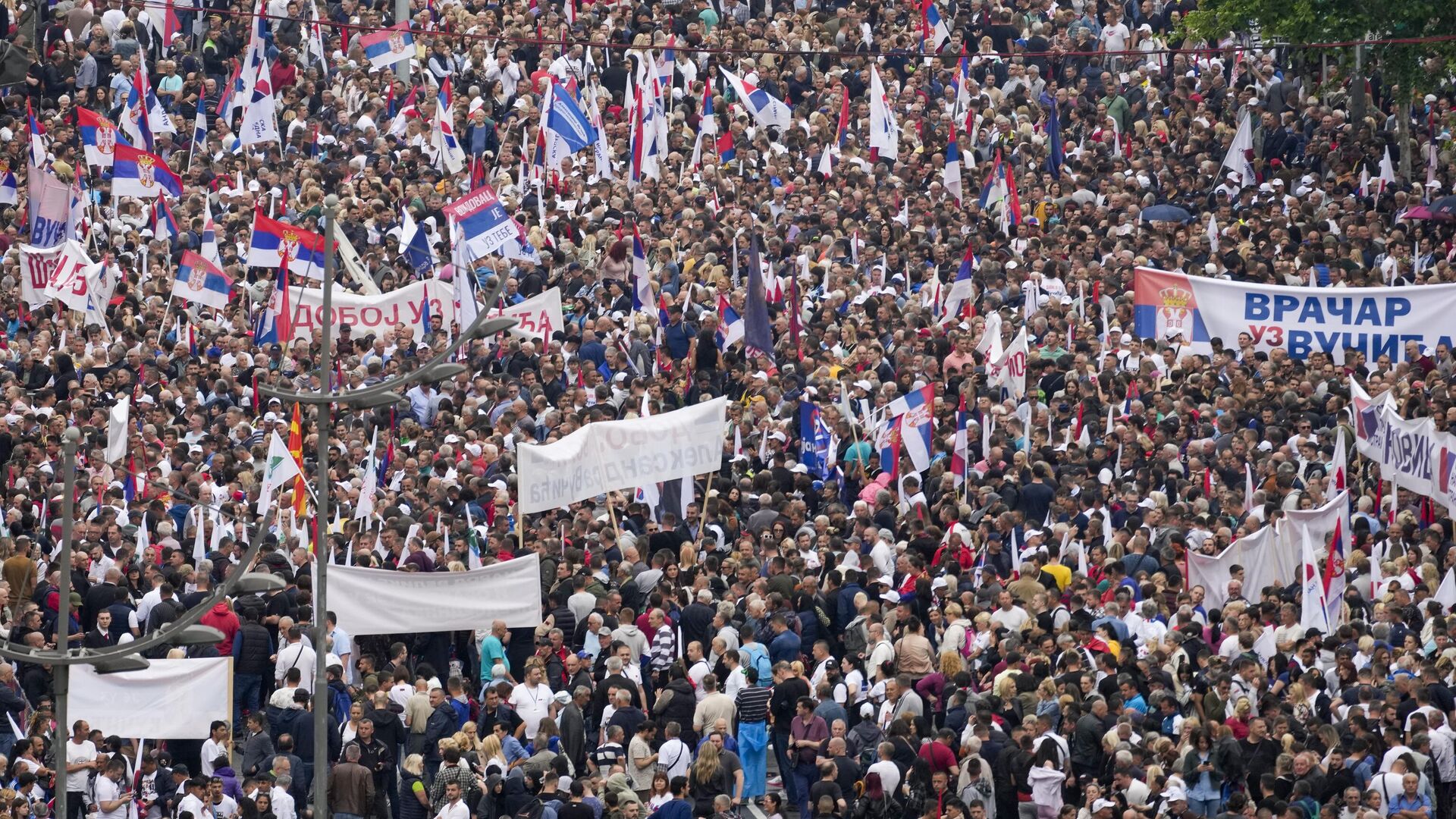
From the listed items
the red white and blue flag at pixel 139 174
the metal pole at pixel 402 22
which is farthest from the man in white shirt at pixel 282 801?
the metal pole at pixel 402 22

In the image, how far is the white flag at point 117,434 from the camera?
26156mm

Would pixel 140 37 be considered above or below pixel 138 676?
above

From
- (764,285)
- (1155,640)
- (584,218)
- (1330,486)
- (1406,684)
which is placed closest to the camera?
(1406,684)

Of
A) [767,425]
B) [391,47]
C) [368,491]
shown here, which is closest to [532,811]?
[368,491]

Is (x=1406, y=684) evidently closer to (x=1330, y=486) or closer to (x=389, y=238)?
(x=1330, y=486)

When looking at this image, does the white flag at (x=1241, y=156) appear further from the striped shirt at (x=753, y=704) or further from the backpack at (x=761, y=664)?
the striped shirt at (x=753, y=704)

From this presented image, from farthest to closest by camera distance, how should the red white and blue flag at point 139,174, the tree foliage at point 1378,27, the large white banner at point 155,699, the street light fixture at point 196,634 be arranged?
1. the tree foliage at point 1378,27
2. the red white and blue flag at point 139,174
3. the large white banner at point 155,699
4. the street light fixture at point 196,634

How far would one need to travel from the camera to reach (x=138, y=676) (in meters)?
21.2

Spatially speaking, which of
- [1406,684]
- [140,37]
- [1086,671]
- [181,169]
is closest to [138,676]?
[1086,671]

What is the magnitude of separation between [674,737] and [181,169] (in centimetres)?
1648

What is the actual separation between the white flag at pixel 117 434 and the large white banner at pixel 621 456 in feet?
13.8

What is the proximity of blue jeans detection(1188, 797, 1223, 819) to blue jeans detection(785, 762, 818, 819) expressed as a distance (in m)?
3.12

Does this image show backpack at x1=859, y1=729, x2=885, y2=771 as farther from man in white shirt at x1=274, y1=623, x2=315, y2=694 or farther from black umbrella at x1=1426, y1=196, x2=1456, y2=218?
black umbrella at x1=1426, y1=196, x2=1456, y2=218

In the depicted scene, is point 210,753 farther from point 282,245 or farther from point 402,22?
point 402,22
